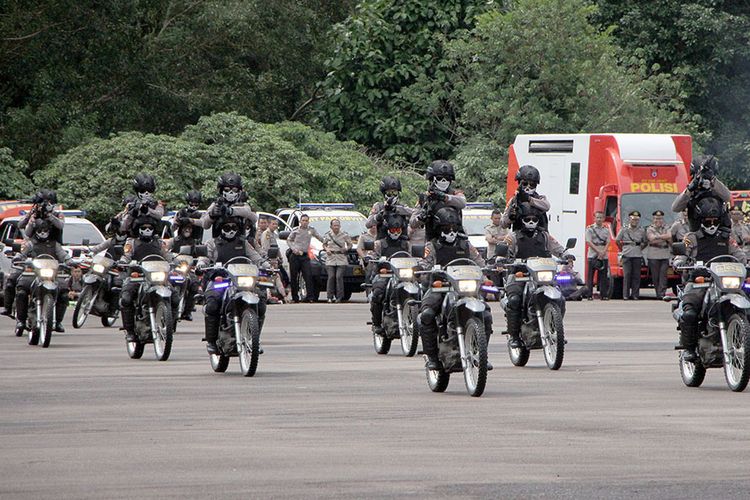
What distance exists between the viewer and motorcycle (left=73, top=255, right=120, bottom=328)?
25.5 m

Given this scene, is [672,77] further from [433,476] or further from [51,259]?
[433,476]

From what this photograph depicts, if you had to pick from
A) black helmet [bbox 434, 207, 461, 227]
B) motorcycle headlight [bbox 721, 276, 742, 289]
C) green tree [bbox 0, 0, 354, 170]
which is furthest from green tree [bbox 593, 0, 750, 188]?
motorcycle headlight [bbox 721, 276, 742, 289]

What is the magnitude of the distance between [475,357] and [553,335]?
10.9 feet

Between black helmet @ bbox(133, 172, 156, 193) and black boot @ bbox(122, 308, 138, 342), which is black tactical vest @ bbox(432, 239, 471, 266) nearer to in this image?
black boot @ bbox(122, 308, 138, 342)

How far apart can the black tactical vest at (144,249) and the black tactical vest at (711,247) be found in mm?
7270

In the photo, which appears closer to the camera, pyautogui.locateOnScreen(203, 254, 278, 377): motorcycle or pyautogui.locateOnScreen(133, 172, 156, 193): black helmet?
pyautogui.locateOnScreen(203, 254, 278, 377): motorcycle

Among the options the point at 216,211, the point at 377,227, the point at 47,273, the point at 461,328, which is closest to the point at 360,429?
the point at 461,328

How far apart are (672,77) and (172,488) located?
51259mm

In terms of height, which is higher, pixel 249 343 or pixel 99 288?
pixel 99 288

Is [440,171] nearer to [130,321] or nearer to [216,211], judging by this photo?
[216,211]

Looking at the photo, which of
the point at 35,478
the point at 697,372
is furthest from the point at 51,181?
the point at 35,478

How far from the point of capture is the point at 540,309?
18.8 metres

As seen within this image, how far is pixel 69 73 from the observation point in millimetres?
55500

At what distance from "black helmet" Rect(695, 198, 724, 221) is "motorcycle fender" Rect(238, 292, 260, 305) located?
13.9 ft
